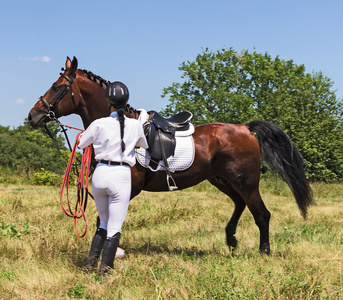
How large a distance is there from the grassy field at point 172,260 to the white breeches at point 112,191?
570 millimetres

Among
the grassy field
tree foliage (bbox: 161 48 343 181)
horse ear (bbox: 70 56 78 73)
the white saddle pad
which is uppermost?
tree foliage (bbox: 161 48 343 181)

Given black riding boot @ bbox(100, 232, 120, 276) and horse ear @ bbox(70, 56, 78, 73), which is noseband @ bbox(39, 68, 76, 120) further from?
black riding boot @ bbox(100, 232, 120, 276)

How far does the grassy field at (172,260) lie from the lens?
3.56 m

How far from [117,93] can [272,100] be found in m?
35.7

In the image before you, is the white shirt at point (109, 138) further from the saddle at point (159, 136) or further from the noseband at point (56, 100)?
the noseband at point (56, 100)

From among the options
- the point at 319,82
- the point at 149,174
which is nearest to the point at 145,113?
the point at 149,174

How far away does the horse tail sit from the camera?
594cm

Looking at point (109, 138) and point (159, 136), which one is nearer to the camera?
point (109, 138)

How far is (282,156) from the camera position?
597 cm

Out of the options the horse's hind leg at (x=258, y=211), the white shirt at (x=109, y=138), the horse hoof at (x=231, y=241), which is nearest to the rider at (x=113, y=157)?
the white shirt at (x=109, y=138)

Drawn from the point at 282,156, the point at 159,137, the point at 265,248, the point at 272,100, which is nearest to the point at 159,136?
the point at 159,137

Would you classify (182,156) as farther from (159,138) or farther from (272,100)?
(272,100)

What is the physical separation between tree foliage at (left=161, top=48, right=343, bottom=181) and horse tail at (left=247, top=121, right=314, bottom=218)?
95.5 ft

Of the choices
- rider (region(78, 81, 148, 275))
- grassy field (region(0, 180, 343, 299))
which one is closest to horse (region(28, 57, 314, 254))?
grassy field (region(0, 180, 343, 299))
